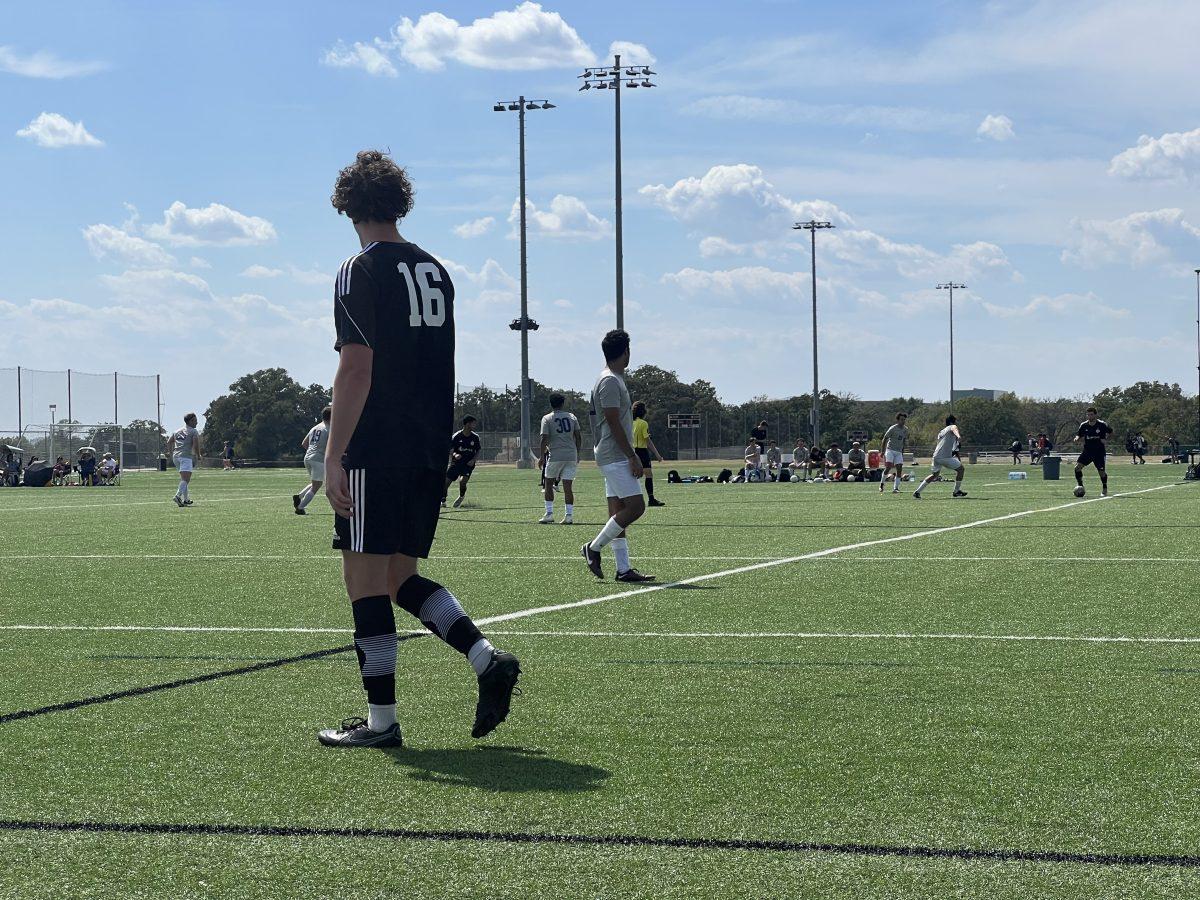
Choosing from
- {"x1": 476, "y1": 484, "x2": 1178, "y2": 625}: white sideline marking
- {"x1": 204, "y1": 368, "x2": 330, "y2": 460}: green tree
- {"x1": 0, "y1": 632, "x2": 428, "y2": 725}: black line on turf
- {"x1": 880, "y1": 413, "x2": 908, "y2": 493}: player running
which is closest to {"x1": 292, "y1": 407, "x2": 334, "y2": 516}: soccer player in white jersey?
{"x1": 476, "y1": 484, "x2": 1178, "y2": 625}: white sideline marking

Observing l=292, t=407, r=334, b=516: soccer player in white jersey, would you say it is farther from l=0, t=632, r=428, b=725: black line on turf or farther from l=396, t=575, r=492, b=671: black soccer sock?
l=396, t=575, r=492, b=671: black soccer sock

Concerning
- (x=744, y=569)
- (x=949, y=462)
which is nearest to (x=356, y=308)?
(x=744, y=569)

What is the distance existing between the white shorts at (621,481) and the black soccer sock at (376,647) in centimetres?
682

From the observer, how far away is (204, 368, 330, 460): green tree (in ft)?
433

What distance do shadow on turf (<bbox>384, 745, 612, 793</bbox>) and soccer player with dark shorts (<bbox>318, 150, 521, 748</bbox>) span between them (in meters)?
0.13

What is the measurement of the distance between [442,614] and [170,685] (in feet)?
6.14

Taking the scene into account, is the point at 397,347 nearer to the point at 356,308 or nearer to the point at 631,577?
the point at 356,308

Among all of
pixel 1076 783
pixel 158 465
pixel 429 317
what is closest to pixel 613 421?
pixel 429 317

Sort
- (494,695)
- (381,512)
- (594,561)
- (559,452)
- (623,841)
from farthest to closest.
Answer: (559,452), (594,561), (381,512), (494,695), (623,841)

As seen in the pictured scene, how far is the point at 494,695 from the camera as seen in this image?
542 centimetres

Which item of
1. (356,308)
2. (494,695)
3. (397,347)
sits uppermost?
(356,308)

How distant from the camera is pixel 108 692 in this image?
6.74 meters

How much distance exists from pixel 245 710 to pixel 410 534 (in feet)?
4.04

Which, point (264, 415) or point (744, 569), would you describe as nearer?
point (744, 569)
